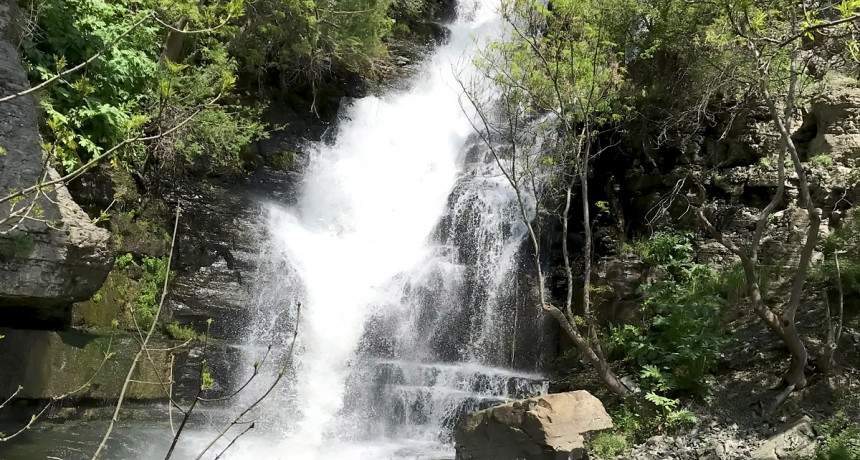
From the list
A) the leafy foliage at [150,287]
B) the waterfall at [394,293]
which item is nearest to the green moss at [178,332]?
the leafy foliage at [150,287]

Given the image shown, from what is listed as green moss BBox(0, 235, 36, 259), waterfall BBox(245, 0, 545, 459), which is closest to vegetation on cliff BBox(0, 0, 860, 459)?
green moss BBox(0, 235, 36, 259)

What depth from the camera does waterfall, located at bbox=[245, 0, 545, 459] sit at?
9.36 meters

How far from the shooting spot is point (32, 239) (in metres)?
6.70

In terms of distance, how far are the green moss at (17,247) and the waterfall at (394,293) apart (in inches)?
155

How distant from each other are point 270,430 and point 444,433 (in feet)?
8.07

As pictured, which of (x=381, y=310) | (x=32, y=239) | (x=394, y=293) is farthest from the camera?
(x=394, y=293)

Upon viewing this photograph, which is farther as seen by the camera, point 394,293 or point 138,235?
point 394,293

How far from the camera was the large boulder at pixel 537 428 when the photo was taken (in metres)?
6.87

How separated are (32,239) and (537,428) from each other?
18.8 feet

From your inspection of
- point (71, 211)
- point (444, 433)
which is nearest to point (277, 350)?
point (444, 433)

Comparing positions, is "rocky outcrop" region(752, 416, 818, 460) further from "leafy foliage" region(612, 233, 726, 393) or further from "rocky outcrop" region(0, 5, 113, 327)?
"rocky outcrop" region(0, 5, 113, 327)

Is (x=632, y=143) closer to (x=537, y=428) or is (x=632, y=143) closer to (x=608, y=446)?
(x=608, y=446)

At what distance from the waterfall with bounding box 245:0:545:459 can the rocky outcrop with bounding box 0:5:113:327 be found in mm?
3391

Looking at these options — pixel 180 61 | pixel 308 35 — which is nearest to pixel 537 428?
→ pixel 180 61
